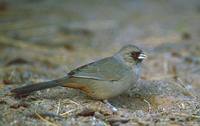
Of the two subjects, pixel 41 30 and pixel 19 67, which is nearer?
pixel 19 67

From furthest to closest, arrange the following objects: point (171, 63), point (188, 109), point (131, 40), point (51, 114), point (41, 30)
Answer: point (41, 30) → point (131, 40) → point (171, 63) → point (188, 109) → point (51, 114)

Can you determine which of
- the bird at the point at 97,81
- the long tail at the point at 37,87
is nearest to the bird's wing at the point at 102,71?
the bird at the point at 97,81

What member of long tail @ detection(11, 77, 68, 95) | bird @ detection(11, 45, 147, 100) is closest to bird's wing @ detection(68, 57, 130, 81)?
bird @ detection(11, 45, 147, 100)

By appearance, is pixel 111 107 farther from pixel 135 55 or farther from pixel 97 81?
pixel 135 55

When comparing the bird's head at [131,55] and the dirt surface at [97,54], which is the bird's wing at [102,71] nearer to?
the bird's head at [131,55]

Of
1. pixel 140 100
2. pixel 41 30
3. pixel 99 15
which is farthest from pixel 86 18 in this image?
pixel 140 100

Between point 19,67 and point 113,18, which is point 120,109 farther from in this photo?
point 113,18
